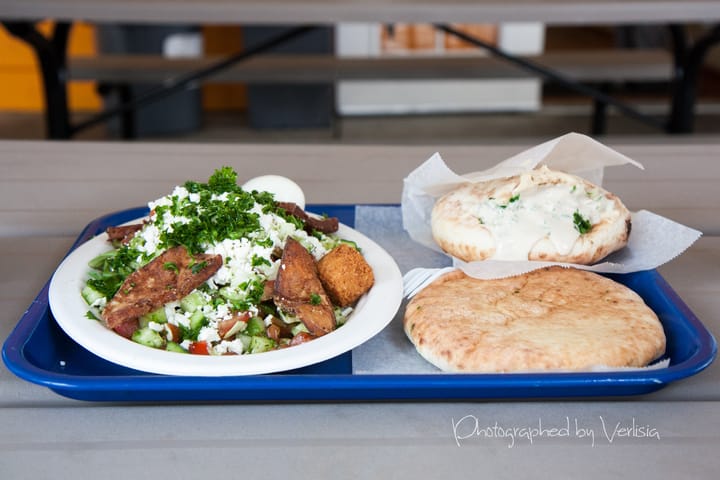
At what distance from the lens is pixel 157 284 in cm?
100

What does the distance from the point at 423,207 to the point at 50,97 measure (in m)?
2.60

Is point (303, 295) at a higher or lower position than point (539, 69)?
higher

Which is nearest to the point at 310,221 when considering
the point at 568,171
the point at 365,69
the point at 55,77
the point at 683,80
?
the point at 568,171

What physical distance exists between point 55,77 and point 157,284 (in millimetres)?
2821

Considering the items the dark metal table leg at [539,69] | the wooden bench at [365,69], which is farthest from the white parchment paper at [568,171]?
the wooden bench at [365,69]

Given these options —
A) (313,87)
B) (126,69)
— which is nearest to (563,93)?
(313,87)

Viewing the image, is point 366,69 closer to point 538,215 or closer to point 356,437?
point 538,215

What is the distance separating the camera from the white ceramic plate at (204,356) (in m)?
0.89

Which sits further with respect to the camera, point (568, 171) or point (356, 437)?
point (568, 171)

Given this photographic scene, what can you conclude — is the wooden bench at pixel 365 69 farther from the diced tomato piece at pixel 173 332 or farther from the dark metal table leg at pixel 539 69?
the diced tomato piece at pixel 173 332

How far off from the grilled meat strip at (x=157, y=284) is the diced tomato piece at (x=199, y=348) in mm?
64

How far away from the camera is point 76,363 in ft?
3.34

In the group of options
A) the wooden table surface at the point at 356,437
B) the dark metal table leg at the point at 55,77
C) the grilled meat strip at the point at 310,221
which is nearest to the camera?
the wooden table surface at the point at 356,437

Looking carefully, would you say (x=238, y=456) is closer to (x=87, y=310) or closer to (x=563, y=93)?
(x=87, y=310)
